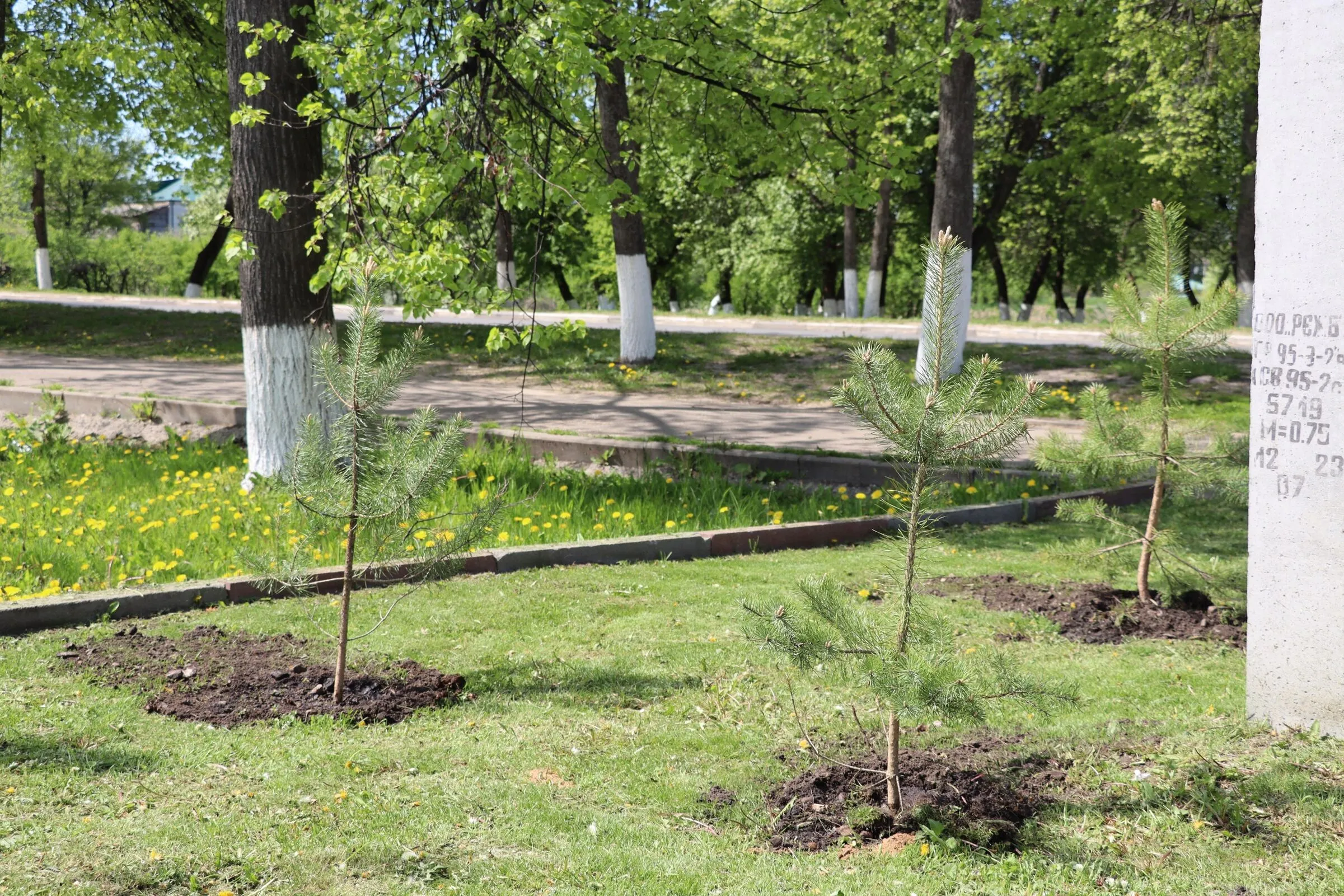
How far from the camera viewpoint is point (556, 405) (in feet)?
43.0

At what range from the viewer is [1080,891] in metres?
2.82

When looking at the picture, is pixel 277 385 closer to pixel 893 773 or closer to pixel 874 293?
pixel 893 773

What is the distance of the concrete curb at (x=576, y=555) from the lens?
5102mm

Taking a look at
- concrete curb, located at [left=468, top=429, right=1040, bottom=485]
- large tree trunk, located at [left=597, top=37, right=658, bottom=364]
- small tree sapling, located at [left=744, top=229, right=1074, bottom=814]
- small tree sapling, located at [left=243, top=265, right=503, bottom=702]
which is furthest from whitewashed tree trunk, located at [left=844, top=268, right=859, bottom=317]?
small tree sapling, located at [left=744, top=229, right=1074, bottom=814]

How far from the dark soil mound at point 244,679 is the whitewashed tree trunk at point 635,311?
35.2 ft

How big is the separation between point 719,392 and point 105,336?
1150 cm

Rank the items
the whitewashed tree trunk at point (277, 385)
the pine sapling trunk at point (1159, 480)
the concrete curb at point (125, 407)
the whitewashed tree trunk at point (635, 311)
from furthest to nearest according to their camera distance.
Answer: the whitewashed tree trunk at point (635, 311) → the concrete curb at point (125, 407) → the whitewashed tree trunk at point (277, 385) → the pine sapling trunk at point (1159, 480)

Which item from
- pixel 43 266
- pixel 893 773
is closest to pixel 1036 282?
pixel 43 266

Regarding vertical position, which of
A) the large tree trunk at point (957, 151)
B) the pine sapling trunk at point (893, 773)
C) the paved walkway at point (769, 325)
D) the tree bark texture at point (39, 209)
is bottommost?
the pine sapling trunk at point (893, 773)

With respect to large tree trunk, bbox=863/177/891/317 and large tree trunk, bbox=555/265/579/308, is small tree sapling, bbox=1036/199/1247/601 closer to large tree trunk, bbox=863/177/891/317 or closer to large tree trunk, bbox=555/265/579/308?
large tree trunk, bbox=863/177/891/317

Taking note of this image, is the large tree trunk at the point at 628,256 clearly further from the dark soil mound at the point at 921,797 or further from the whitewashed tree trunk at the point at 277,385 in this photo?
the dark soil mound at the point at 921,797

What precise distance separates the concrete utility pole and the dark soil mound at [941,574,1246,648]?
1412mm

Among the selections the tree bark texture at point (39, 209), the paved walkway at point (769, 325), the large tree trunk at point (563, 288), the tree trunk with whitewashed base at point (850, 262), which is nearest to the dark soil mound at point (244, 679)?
the paved walkway at point (769, 325)

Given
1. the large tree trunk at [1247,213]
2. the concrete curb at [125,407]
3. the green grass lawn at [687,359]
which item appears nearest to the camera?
the concrete curb at [125,407]
